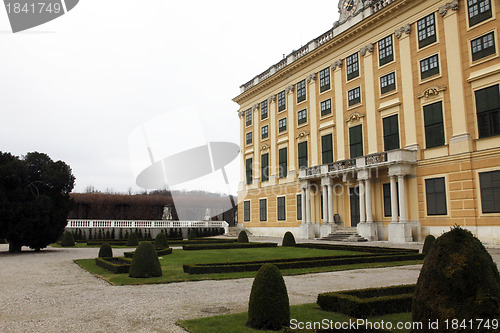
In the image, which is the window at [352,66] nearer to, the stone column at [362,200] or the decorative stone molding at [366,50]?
the decorative stone molding at [366,50]

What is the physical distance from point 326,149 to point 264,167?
34.6ft

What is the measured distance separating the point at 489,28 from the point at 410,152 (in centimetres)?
907

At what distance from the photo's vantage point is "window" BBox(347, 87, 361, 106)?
110ft

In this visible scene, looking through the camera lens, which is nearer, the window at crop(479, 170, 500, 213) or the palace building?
the window at crop(479, 170, 500, 213)

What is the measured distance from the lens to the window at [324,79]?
3709 cm

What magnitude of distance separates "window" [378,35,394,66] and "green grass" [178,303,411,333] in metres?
27.1

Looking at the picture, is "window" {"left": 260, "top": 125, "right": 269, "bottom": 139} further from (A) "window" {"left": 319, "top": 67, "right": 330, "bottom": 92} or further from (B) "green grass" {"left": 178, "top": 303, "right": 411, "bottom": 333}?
(B) "green grass" {"left": 178, "top": 303, "right": 411, "bottom": 333}

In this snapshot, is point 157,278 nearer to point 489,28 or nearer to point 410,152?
point 410,152

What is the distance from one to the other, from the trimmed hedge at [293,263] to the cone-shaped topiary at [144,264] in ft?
4.19

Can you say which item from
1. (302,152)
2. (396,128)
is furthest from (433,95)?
(302,152)

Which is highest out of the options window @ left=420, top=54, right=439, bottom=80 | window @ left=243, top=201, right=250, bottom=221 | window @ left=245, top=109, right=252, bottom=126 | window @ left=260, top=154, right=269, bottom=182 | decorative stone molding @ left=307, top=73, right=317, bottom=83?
decorative stone molding @ left=307, top=73, right=317, bottom=83

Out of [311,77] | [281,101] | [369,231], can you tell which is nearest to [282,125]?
[281,101]

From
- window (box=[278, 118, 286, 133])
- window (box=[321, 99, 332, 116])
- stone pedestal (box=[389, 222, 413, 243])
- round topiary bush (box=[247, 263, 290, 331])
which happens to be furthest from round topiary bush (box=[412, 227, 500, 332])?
window (box=[278, 118, 286, 133])

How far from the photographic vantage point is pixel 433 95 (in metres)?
27.4
